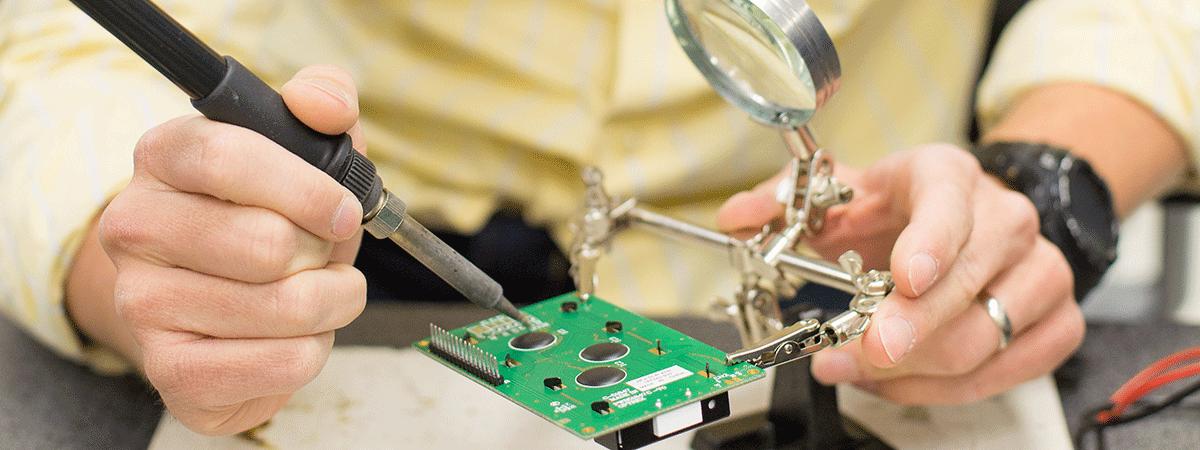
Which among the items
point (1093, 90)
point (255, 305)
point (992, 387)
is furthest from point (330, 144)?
point (1093, 90)

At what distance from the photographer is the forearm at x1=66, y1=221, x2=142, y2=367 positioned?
65 cm

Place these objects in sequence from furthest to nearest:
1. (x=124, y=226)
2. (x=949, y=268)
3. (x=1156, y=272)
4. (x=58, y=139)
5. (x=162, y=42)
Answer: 1. (x=1156, y=272)
2. (x=58, y=139)
3. (x=949, y=268)
4. (x=124, y=226)
5. (x=162, y=42)

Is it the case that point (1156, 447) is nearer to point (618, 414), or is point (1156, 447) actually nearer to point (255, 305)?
point (618, 414)

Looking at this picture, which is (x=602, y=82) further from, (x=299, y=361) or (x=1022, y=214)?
(x=299, y=361)

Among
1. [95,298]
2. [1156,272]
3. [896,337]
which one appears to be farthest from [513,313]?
[1156,272]

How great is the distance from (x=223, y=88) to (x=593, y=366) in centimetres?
25

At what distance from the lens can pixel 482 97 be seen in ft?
3.22

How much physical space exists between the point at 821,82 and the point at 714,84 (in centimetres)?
12

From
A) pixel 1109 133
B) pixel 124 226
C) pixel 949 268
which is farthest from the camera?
pixel 1109 133

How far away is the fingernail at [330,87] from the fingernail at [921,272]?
358mm

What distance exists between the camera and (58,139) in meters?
0.75

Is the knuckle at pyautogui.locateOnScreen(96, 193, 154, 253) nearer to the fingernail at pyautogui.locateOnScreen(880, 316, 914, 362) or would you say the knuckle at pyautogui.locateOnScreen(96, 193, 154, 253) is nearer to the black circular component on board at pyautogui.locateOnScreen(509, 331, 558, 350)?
the black circular component on board at pyautogui.locateOnScreen(509, 331, 558, 350)

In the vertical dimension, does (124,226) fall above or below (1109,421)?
above

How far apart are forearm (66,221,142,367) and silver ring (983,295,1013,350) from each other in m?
0.68
